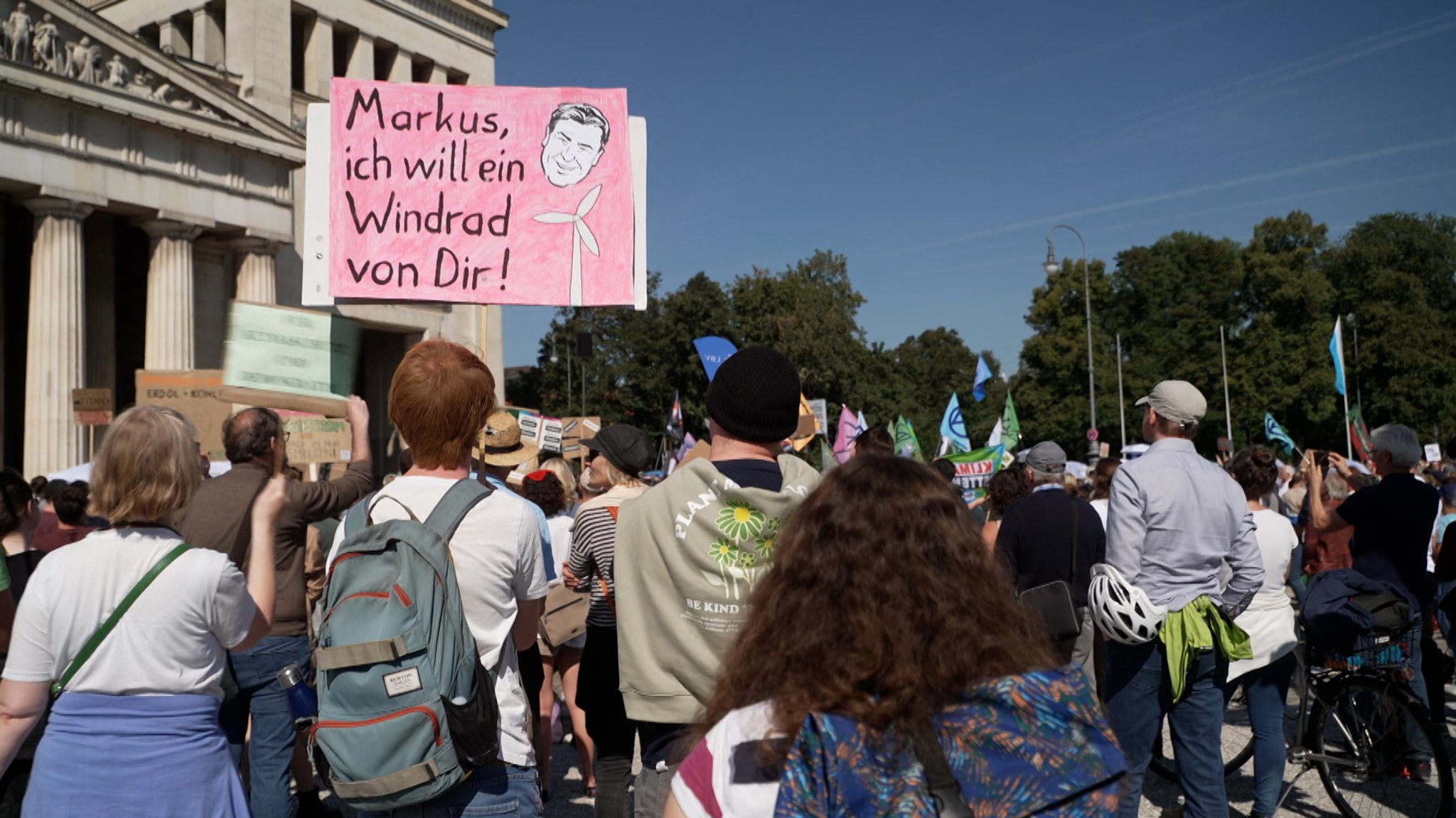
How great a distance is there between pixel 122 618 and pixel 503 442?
2935 millimetres

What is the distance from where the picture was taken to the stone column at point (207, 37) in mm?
35188

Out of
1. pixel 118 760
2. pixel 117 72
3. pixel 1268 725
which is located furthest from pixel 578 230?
pixel 117 72

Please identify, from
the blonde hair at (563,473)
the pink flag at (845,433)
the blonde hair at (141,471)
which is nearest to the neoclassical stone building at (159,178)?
the pink flag at (845,433)

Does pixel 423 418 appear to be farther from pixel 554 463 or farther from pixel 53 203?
pixel 53 203

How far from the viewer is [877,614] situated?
5.18 feet

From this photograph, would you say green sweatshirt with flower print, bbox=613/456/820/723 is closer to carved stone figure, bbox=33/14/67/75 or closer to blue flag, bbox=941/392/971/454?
blue flag, bbox=941/392/971/454

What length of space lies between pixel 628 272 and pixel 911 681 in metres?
4.77

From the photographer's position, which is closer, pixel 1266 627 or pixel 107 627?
pixel 107 627

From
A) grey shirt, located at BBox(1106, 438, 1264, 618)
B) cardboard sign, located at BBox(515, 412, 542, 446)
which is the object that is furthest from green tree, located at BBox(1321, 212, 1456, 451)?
grey shirt, located at BBox(1106, 438, 1264, 618)

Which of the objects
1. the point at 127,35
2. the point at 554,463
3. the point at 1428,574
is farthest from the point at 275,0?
the point at 1428,574

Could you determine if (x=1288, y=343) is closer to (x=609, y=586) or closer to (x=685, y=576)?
(x=609, y=586)

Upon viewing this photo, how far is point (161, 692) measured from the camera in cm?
299

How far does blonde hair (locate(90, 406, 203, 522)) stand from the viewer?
120 inches

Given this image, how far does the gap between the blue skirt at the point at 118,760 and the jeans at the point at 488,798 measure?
0.62m
